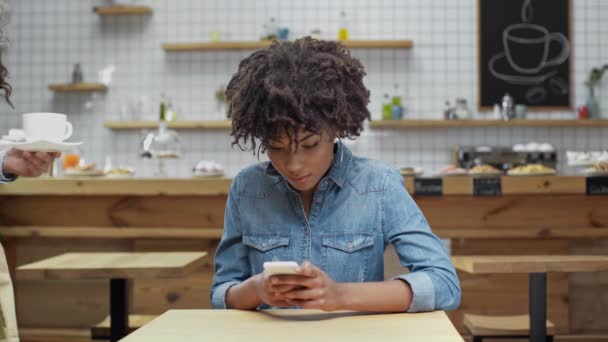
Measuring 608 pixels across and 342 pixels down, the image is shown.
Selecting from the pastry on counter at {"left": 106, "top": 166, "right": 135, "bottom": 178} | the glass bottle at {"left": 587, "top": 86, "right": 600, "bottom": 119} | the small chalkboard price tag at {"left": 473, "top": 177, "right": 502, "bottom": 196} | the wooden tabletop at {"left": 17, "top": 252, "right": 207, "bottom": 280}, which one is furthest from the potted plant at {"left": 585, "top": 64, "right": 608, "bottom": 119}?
the wooden tabletop at {"left": 17, "top": 252, "right": 207, "bottom": 280}

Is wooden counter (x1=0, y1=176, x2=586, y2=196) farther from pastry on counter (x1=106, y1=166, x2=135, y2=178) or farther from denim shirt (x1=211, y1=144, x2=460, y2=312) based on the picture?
denim shirt (x1=211, y1=144, x2=460, y2=312)

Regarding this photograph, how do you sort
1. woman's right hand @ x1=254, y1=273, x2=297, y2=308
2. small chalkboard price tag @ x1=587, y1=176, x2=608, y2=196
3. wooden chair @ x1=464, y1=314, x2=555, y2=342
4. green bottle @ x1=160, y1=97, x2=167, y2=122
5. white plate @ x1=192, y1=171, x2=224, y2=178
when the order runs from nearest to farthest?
1. woman's right hand @ x1=254, y1=273, x2=297, y2=308
2. wooden chair @ x1=464, y1=314, x2=555, y2=342
3. small chalkboard price tag @ x1=587, y1=176, x2=608, y2=196
4. white plate @ x1=192, y1=171, x2=224, y2=178
5. green bottle @ x1=160, y1=97, x2=167, y2=122

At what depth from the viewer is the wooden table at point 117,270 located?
213cm

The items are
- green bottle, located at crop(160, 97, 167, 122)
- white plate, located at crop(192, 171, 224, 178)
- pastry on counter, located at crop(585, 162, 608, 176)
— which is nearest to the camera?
pastry on counter, located at crop(585, 162, 608, 176)

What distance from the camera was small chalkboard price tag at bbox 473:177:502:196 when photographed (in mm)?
3131

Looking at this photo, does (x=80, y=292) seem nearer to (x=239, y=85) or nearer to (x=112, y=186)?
(x=112, y=186)

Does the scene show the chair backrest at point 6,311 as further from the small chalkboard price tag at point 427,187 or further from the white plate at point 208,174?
the small chalkboard price tag at point 427,187

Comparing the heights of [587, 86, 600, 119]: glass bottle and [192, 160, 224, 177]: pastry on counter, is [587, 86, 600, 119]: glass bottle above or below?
above

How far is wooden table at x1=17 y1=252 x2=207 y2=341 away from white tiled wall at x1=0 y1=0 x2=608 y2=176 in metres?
2.82

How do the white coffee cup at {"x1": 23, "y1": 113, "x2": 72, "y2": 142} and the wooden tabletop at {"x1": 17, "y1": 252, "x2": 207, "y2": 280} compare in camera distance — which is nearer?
the white coffee cup at {"x1": 23, "y1": 113, "x2": 72, "y2": 142}

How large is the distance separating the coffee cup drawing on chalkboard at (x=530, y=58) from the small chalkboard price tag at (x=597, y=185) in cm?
199

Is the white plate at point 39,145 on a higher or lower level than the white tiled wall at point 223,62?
lower

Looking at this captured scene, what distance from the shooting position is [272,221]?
146 cm

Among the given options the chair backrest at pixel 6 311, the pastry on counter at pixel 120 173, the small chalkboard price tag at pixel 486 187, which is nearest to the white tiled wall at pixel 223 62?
the pastry on counter at pixel 120 173
